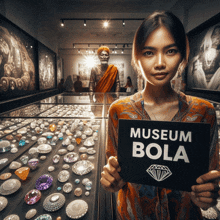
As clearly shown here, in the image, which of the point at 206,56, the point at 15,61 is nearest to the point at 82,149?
the point at 15,61

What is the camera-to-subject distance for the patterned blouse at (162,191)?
58 centimetres

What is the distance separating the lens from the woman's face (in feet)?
1.70

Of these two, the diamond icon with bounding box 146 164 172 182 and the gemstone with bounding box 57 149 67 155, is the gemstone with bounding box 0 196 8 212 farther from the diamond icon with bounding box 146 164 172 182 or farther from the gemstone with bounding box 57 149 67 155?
the diamond icon with bounding box 146 164 172 182

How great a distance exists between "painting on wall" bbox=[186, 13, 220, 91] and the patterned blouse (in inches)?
154

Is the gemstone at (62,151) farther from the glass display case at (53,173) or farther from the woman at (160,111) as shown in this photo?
Answer: the woman at (160,111)

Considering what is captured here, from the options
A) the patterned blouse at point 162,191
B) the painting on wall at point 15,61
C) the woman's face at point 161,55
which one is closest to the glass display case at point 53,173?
the patterned blouse at point 162,191

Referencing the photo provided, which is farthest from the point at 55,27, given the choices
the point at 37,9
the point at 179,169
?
the point at 179,169

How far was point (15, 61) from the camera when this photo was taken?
3.85 meters

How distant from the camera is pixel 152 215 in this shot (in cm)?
61

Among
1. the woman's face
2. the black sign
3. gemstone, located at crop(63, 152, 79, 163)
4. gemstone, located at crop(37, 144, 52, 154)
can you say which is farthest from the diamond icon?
gemstone, located at crop(37, 144, 52, 154)

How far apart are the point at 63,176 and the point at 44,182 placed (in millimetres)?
104

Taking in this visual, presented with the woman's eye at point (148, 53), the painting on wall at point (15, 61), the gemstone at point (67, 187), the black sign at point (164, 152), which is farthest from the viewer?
the painting on wall at point (15, 61)

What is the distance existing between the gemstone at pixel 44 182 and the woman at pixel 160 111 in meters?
0.40

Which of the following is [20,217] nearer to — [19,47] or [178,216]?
[178,216]
